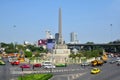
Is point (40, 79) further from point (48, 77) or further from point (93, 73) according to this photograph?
point (93, 73)

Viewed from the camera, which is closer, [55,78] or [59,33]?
[55,78]

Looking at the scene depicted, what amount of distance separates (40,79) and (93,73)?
12.7 meters

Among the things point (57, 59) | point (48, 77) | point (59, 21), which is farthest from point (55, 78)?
point (59, 21)

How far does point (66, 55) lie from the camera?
99.9m

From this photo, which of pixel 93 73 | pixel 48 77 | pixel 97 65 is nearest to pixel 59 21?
pixel 97 65

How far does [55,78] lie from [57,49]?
56.0 meters

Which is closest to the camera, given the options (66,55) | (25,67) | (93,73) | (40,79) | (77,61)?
(40,79)

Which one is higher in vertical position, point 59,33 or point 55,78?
point 59,33

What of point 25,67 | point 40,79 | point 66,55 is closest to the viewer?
point 40,79

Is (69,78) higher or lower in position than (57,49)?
lower

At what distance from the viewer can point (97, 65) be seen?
67.4 metres

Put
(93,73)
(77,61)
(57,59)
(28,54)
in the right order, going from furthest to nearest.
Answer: (28,54) → (57,59) → (77,61) → (93,73)

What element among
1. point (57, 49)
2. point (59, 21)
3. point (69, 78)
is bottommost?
point (69, 78)

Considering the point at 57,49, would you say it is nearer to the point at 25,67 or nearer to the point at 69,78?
the point at 25,67
